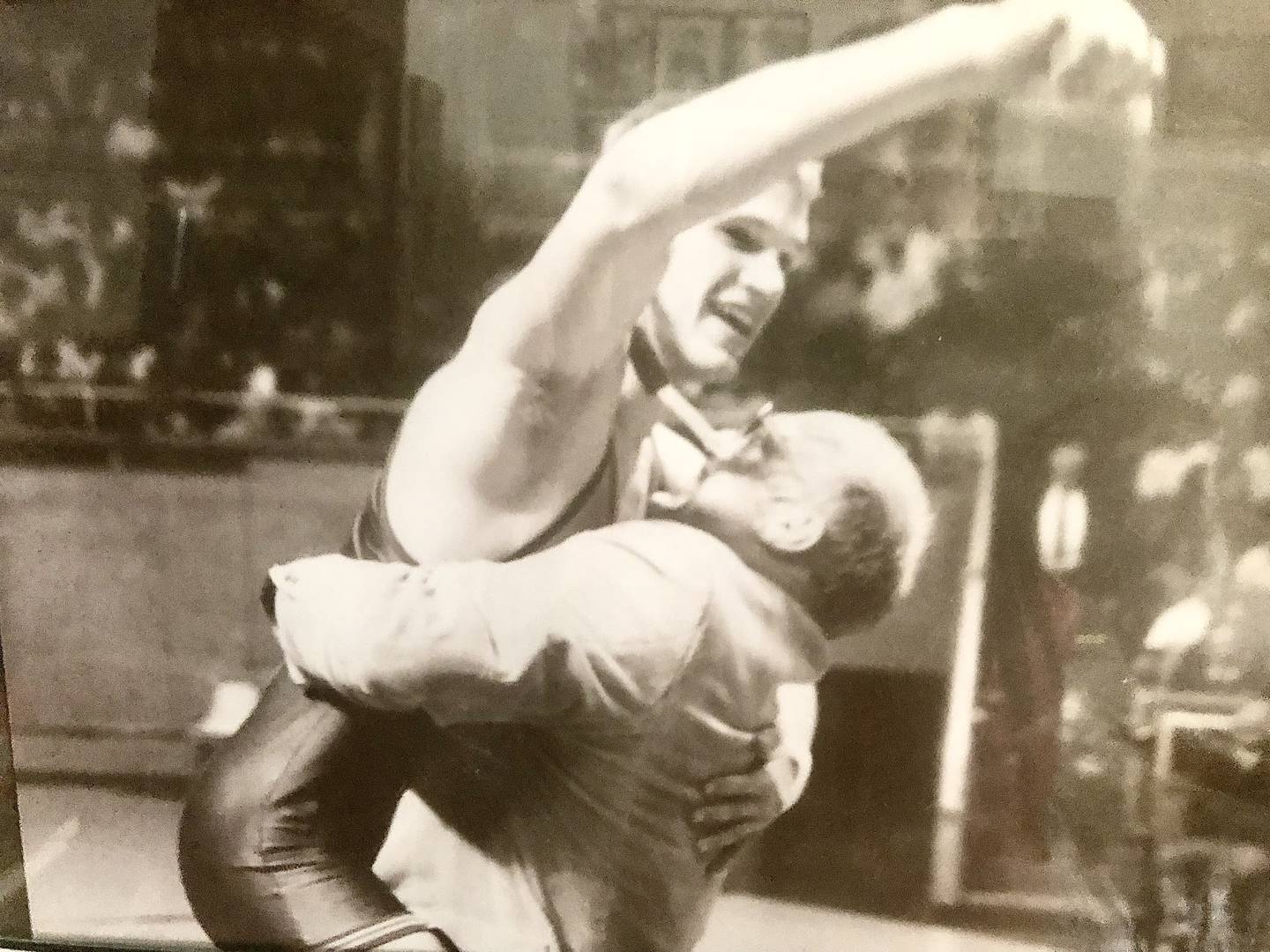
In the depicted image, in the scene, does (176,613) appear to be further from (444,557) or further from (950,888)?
(950,888)

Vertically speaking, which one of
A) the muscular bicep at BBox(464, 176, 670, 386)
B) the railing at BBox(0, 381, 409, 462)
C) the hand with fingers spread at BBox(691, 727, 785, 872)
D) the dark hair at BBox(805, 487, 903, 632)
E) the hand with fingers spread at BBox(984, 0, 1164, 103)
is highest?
the hand with fingers spread at BBox(984, 0, 1164, 103)

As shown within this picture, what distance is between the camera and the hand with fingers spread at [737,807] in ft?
3.04

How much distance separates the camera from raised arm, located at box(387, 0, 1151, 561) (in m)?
0.88

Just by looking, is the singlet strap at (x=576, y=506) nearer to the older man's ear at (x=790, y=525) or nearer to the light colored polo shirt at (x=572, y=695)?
the light colored polo shirt at (x=572, y=695)

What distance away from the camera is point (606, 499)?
3.00ft

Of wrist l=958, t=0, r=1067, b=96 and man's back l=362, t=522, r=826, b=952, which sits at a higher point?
wrist l=958, t=0, r=1067, b=96

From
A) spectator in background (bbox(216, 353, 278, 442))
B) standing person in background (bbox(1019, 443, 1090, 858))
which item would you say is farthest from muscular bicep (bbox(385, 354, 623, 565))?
standing person in background (bbox(1019, 443, 1090, 858))

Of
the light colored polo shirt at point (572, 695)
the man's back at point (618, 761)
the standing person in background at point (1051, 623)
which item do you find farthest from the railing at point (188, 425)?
the standing person in background at point (1051, 623)

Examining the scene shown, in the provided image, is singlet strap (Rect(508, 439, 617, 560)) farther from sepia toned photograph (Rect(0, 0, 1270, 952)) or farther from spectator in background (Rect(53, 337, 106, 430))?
spectator in background (Rect(53, 337, 106, 430))

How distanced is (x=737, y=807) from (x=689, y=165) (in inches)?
24.2

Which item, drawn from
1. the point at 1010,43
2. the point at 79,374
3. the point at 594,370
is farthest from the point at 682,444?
the point at 79,374

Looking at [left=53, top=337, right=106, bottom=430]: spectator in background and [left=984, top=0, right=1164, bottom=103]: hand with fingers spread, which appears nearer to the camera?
[left=984, top=0, right=1164, bottom=103]: hand with fingers spread

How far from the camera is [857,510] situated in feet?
2.93

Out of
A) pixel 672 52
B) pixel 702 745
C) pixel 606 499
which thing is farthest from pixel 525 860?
pixel 672 52
